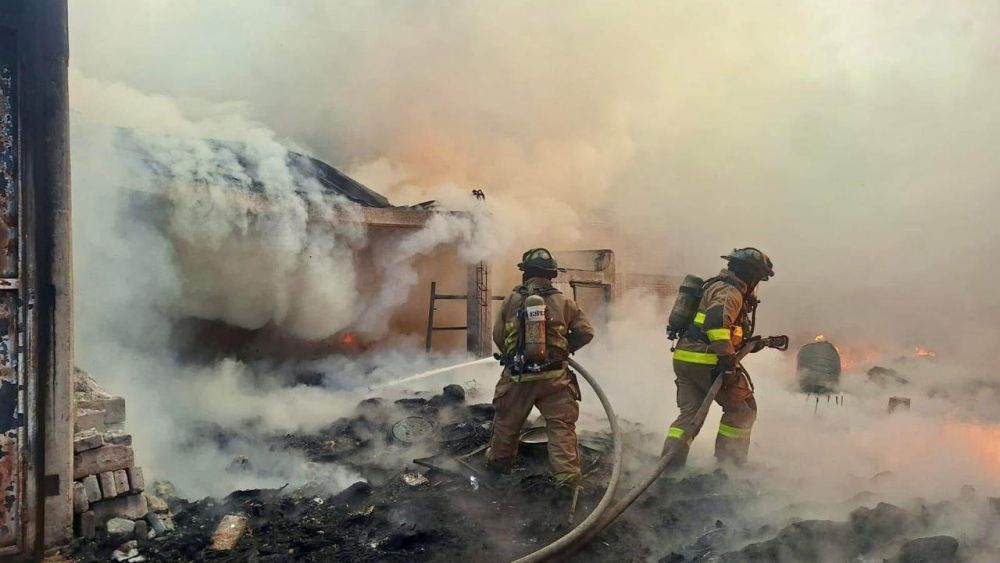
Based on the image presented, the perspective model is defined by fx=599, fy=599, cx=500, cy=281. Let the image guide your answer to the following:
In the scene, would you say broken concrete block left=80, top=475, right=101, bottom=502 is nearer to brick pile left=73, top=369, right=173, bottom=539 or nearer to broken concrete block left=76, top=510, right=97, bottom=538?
brick pile left=73, top=369, right=173, bottom=539

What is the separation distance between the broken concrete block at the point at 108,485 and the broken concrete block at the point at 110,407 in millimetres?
661

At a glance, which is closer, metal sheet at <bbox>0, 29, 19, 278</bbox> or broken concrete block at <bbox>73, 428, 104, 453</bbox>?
metal sheet at <bbox>0, 29, 19, 278</bbox>

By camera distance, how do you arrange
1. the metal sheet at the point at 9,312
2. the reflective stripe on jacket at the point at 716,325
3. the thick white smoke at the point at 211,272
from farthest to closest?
the thick white smoke at the point at 211,272, the reflective stripe on jacket at the point at 716,325, the metal sheet at the point at 9,312

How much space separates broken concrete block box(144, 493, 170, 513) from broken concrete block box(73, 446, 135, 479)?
303 millimetres

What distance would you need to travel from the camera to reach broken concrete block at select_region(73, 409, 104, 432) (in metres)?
3.84

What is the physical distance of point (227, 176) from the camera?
25.6 ft

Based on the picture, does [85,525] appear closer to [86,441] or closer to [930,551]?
[86,441]

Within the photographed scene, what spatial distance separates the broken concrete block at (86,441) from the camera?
3.57 meters

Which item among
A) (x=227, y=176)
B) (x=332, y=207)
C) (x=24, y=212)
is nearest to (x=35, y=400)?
(x=24, y=212)

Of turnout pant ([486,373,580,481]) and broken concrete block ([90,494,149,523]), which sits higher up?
turnout pant ([486,373,580,481])

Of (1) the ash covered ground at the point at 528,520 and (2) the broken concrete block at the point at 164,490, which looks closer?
(1) the ash covered ground at the point at 528,520

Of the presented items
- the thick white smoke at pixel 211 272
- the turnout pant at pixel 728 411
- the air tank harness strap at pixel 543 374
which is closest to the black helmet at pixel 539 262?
the air tank harness strap at pixel 543 374

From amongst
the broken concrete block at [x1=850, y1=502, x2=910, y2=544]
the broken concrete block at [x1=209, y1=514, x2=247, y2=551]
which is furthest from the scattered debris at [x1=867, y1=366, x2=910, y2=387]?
the broken concrete block at [x1=209, y1=514, x2=247, y2=551]

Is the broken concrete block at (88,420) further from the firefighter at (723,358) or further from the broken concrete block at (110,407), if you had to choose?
Result: the firefighter at (723,358)
